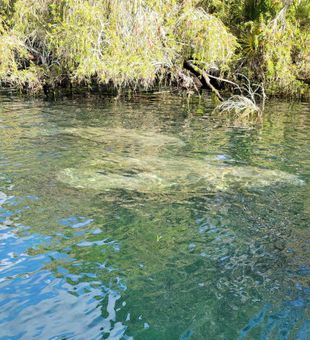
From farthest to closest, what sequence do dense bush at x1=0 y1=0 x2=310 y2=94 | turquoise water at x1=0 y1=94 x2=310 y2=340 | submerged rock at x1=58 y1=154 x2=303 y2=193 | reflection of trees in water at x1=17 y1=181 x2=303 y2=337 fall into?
dense bush at x1=0 y1=0 x2=310 y2=94 → submerged rock at x1=58 y1=154 x2=303 y2=193 → reflection of trees in water at x1=17 y1=181 x2=303 y2=337 → turquoise water at x1=0 y1=94 x2=310 y2=340

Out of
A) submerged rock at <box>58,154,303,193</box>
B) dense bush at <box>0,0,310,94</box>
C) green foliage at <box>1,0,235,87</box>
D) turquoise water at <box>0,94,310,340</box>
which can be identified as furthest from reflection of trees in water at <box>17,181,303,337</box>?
dense bush at <box>0,0,310,94</box>

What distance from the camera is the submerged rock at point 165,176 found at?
9859mm

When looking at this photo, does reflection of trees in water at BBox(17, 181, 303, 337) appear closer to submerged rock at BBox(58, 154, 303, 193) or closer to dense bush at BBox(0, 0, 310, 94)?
submerged rock at BBox(58, 154, 303, 193)

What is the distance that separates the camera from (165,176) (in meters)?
10.6

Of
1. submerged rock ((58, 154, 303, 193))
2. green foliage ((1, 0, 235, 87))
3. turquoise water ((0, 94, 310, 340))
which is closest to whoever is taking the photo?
turquoise water ((0, 94, 310, 340))

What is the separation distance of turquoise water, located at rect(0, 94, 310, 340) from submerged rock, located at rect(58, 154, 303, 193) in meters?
0.04

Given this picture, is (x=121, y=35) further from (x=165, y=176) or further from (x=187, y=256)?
(x=187, y=256)

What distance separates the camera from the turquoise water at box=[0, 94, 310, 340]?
5.23m

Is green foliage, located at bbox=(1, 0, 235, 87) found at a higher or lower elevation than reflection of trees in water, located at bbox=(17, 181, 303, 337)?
higher

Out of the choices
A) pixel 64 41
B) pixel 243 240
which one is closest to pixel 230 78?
pixel 64 41

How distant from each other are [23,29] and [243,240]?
17.8 meters

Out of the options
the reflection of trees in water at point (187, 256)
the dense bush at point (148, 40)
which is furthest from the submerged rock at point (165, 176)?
the dense bush at point (148, 40)

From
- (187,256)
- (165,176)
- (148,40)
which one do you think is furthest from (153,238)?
(148,40)

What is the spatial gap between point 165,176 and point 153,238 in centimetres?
345
